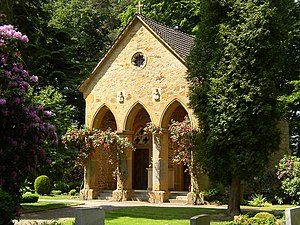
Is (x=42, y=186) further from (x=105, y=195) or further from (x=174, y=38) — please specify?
(x=174, y=38)

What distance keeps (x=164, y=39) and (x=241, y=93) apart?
799cm

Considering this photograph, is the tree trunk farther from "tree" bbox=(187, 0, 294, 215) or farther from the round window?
the round window

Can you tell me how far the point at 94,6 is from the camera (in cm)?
4369

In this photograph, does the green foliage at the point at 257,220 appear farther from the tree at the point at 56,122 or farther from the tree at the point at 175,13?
the tree at the point at 175,13

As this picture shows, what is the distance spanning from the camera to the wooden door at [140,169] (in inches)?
982

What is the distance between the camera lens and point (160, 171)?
834 inches

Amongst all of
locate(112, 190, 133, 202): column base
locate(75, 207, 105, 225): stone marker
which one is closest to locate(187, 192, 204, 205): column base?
locate(112, 190, 133, 202): column base

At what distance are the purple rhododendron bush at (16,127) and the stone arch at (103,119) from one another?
1316 cm

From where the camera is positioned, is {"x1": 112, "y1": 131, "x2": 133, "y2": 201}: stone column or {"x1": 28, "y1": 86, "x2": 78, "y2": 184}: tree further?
{"x1": 112, "y1": 131, "x2": 133, "y2": 201}: stone column

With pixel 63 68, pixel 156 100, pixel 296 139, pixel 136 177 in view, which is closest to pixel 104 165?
pixel 136 177

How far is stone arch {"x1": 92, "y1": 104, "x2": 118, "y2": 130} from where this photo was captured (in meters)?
23.6

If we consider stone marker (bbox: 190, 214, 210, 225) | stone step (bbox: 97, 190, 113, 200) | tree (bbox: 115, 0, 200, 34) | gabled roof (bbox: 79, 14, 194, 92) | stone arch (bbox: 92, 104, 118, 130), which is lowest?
stone marker (bbox: 190, 214, 210, 225)

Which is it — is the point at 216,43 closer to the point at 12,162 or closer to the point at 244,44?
the point at 244,44

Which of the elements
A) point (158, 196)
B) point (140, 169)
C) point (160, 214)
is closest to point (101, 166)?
point (140, 169)
